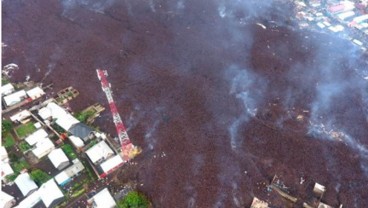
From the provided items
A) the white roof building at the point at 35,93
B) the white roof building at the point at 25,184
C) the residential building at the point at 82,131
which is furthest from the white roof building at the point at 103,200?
the white roof building at the point at 35,93

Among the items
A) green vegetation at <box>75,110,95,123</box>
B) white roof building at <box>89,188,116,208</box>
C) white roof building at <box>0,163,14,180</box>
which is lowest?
white roof building at <box>89,188,116,208</box>

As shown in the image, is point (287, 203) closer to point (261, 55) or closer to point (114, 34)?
point (261, 55)

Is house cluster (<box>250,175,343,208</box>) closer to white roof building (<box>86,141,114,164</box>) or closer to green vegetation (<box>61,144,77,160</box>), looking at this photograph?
white roof building (<box>86,141,114,164</box>)

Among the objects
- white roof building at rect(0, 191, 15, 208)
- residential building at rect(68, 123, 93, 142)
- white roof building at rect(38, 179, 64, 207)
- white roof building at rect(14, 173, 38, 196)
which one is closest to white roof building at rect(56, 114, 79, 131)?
residential building at rect(68, 123, 93, 142)

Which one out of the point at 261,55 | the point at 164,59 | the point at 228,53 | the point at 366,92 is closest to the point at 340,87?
the point at 366,92

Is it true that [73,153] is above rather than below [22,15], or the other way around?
below

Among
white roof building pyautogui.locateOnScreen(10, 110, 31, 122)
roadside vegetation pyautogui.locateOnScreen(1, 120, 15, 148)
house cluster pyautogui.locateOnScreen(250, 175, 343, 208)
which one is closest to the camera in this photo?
house cluster pyautogui.locateOnScreen(250, 175, 343, 208)

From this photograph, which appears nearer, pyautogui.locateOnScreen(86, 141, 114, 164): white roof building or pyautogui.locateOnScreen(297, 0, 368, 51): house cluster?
pyautogui.locateOnScreen(86, 141, 114, 164): white roof building
